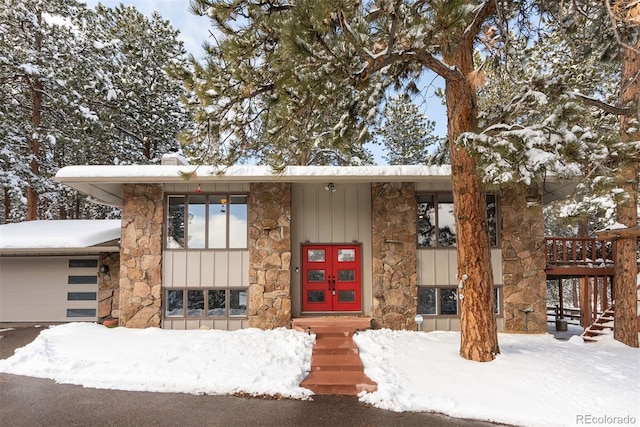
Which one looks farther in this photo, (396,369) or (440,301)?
(440,301)

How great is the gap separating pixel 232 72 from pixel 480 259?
4.56 metres

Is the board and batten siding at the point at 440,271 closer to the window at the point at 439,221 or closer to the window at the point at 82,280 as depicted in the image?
the window at the point at 439,221

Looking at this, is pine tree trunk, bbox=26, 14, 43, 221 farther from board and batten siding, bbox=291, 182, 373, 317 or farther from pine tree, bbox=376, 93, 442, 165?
pine tree, bbox=376, 93, 442, 165

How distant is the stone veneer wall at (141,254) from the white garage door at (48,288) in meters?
1.72

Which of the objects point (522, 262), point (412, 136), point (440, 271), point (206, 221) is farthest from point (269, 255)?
point (412, 136)

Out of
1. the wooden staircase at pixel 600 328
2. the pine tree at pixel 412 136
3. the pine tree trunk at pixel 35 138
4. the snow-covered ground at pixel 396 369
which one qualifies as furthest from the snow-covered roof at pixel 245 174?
the pine tree at pixel 412 136

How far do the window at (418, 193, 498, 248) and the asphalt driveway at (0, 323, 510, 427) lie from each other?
418 cm

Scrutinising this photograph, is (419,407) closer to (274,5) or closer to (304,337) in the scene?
(304,337)

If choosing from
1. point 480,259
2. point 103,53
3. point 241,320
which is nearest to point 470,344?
point 480,259

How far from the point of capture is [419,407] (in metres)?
3.87

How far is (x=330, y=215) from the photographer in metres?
7.63

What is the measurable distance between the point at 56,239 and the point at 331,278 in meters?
6.57

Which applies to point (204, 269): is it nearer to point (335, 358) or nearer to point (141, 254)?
point (141, 254)

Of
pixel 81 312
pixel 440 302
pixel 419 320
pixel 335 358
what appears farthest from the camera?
pixel 81 312
